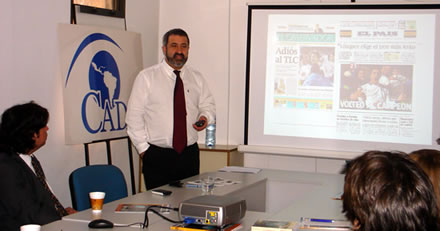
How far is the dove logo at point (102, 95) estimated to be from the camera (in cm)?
479

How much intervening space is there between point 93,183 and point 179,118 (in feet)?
3.72

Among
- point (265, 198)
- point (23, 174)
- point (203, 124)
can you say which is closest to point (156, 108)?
point (203, 124)

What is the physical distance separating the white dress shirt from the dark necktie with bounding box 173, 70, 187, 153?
31 millimetres

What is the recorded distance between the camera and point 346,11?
17.6 feet

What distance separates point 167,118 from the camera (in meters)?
4.39

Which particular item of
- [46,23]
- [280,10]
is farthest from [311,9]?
[46,23]

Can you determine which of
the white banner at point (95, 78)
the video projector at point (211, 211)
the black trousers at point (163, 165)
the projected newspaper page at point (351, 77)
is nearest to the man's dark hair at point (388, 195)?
the video projector at point (211, 211)

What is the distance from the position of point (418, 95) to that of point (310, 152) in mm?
1119

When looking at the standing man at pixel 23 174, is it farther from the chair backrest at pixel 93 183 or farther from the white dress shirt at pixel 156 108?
the white dress shirt at pixel 156 108

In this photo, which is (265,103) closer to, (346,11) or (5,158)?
(346,11)

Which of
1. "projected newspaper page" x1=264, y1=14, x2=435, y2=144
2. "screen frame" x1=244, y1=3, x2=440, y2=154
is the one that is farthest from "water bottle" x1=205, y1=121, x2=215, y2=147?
"projected newspaper page" x1=264, y1=14, x2=435, y2=144

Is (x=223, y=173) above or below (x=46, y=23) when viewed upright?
below

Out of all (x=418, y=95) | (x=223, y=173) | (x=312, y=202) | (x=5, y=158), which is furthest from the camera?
(x=418, y=95)

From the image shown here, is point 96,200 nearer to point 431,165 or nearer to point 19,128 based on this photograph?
point 19,128
